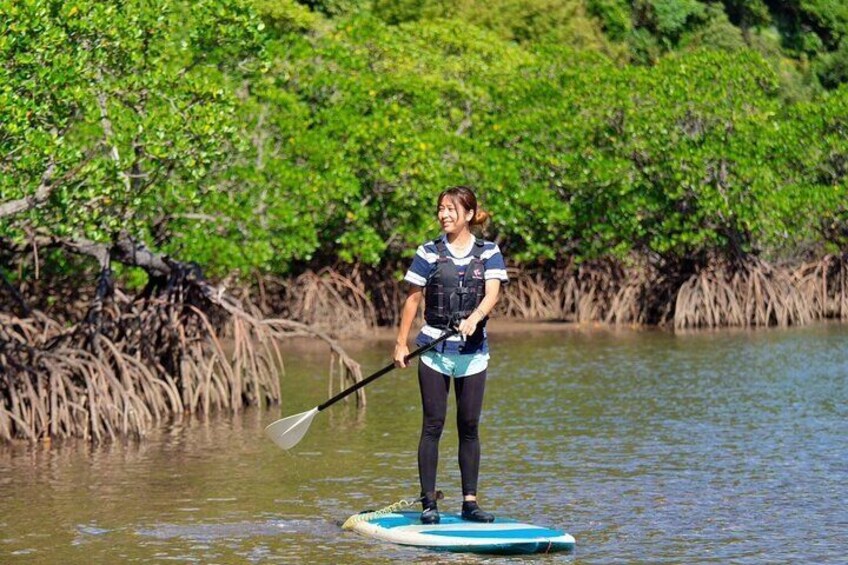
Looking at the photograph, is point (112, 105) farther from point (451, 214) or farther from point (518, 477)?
point (451, 214)

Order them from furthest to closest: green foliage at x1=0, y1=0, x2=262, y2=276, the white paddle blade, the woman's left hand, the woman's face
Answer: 1. green foliage at x1=0, y1=0, x2=262, y2=276
2. the white paddle blade
3. the woman's face
4. the woman's left hand

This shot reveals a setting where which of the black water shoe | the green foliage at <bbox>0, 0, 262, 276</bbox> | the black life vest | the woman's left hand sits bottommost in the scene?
the black water shoe

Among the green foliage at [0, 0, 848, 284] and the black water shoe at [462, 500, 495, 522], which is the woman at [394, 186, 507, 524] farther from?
the green foliage at [0, 0, 848, 284]

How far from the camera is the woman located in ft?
35.1

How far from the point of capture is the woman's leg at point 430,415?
35.3 feet

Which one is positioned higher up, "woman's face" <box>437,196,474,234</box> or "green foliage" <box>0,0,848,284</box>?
"green foliage" <box>0,0,848,284</box>

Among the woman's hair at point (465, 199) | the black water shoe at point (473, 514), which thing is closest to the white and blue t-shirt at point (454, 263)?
the woman's hair at point (465, 199)

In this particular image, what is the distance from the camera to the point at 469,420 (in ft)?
35.5

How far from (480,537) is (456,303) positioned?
1.39 meters

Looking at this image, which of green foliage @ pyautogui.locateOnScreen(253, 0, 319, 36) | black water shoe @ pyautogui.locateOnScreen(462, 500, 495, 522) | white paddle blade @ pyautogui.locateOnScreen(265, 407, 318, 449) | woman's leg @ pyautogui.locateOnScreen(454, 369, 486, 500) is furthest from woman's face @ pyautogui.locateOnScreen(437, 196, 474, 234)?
green foliage @ pyautogui.locateOnScreen(253, 0, 319, 36)

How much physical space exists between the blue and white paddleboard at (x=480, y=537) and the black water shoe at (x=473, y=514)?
0.04 m

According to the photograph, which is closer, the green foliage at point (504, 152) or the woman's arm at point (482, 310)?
the woman's arm at point (482, 310)

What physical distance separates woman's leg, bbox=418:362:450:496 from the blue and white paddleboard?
271 mm

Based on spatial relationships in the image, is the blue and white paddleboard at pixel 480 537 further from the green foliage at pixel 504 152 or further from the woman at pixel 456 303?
the green foliage at pixel 504 152
